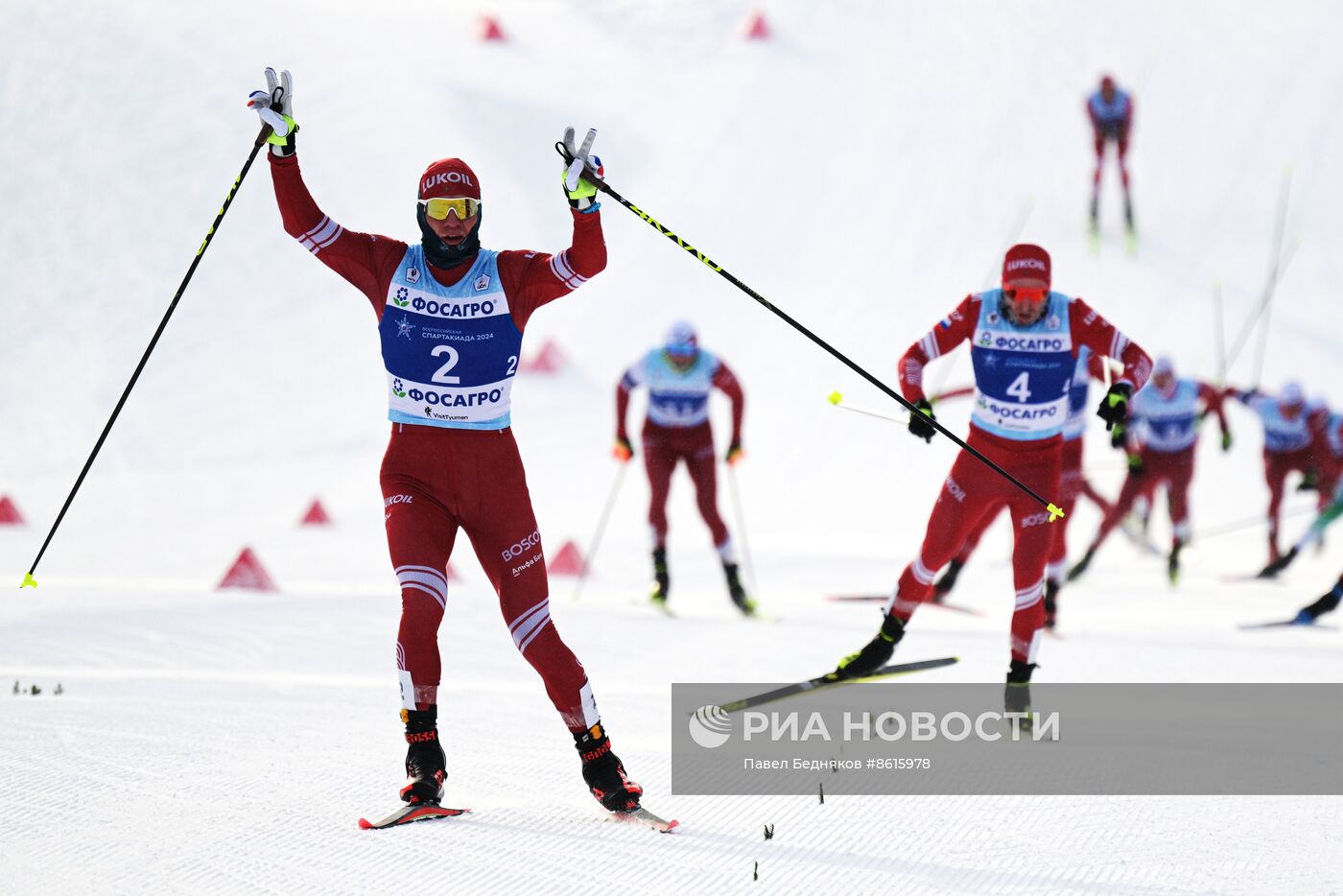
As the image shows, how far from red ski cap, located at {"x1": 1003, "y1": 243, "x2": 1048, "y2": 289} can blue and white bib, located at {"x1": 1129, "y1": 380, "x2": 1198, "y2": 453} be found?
6.05 metres

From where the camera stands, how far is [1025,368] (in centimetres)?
598

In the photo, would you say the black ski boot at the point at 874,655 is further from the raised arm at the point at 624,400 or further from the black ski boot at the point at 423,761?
the raised arm at the point at 624,400

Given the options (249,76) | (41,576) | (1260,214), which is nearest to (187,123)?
(249,76)

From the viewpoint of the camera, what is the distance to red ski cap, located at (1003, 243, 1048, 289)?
5.86 metres

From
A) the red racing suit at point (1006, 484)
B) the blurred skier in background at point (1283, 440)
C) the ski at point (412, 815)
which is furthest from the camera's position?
the blurred skier in background at point (1283, 440)

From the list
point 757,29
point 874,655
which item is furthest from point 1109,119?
point 874,655

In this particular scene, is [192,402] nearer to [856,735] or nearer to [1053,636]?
[1053,636]

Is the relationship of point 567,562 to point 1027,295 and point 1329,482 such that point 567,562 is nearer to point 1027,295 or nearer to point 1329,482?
point 1027,295

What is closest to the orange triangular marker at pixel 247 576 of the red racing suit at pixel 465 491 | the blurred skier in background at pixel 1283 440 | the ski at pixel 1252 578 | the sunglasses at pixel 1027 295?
the red racing suit at pixel 465 491

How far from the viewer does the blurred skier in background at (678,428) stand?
9.38 metres

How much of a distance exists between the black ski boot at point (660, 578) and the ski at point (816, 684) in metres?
3.17

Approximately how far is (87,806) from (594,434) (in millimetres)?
12277

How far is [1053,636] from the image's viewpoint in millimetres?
8359

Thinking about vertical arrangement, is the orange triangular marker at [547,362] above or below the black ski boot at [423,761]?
above
